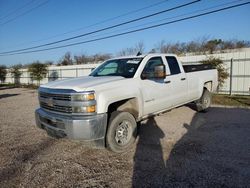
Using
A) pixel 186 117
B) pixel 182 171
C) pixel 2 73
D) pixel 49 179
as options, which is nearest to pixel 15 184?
pixel 49 179

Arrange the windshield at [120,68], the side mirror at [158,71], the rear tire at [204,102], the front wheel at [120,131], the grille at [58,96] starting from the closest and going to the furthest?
1. the grille at [58,96]
2. the front wheel at [120,131]
3. the side mirror at [158,71]
4. the windshield at [120,68]
5. the rear tire at [204,102]

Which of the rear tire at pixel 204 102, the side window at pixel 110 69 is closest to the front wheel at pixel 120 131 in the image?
the side window at pixel 110 69

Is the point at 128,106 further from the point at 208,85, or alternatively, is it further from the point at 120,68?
the point at 208,85

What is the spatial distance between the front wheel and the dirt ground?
179 mm

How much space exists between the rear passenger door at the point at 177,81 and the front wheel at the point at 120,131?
170cm

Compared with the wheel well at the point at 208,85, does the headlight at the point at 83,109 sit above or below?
below

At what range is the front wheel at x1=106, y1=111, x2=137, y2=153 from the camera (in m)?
3.94

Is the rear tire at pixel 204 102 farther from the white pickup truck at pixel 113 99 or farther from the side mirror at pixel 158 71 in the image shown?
the side mirror at pixel 158 71

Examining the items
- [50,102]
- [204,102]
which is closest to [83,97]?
[50,102]

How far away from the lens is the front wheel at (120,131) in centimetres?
394

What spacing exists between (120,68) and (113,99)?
4.87 ft

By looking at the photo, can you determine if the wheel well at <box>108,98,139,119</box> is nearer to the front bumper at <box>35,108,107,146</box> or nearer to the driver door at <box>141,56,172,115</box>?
the driver door at <box>141,56,172,115</box>

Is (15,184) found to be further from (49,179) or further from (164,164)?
(164,164)

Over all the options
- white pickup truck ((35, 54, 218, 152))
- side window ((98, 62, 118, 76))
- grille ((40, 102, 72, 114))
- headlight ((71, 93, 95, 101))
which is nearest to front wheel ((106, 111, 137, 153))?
white pickup truck ((35, 54, 218, 152))
